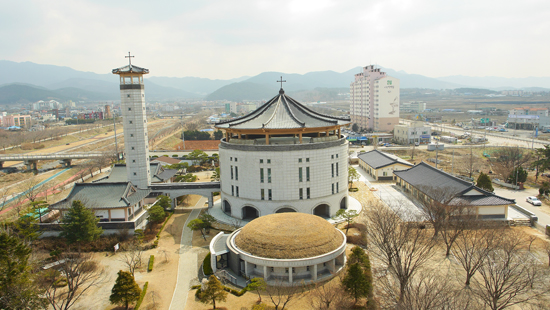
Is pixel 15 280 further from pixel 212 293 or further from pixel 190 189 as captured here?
pixel 190 189

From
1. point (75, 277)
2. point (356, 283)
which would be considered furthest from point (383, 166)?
point (75, 277)

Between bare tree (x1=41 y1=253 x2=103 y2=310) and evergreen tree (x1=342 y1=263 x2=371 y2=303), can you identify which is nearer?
evergreen tree (x1=342 y1=263 x2=371 y2=303)

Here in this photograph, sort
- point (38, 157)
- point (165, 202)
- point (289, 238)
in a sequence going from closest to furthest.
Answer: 1. point (289, 238)
2. point (165, 202)
3. point (38, 157)

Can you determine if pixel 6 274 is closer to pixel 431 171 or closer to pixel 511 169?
pixel 431 171

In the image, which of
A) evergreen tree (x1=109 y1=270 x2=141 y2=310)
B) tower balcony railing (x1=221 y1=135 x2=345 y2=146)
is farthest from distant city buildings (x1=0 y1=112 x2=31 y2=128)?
evergreen tree (x1=109 y1=270 x2=141 y2=310)

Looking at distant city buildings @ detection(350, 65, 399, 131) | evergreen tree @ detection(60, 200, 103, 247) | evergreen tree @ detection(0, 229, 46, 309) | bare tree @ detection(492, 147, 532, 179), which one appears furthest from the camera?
distant city buildings @ detection(350, 65, 399, 131)

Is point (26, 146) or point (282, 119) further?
point (26, 146)

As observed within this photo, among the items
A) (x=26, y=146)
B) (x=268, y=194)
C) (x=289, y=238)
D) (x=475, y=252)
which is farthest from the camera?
(x=26, y=146)

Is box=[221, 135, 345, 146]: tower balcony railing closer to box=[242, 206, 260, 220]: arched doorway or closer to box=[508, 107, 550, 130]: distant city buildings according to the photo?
box=[242, 206, 260, 220]: arched doorway
